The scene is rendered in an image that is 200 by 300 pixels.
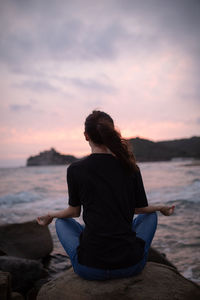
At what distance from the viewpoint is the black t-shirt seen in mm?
2326

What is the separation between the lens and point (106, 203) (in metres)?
2.36

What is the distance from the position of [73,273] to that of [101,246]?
66 centimetres

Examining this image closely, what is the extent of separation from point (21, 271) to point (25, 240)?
1438mm

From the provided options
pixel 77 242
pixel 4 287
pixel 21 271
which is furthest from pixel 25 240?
pixel 77 242

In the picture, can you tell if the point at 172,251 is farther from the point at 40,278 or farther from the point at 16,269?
the point at 16,269

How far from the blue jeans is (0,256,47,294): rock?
6.78 ft

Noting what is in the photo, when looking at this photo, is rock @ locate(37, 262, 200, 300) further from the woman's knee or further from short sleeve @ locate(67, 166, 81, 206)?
short sleeve @ locate(67, 166, 81, 206)

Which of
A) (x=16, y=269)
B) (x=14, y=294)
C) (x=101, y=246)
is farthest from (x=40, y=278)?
(x=101, y=246)

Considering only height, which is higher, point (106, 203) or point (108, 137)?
point (108, 137)

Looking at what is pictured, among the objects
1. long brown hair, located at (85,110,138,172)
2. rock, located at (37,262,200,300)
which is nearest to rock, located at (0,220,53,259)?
rock, located at (37,262,200,300)

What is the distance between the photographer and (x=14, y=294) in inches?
128

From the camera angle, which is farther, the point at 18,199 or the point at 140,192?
the point at 18,199

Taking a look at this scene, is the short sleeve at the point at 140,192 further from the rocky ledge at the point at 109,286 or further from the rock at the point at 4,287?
the rock at the point at 4,287

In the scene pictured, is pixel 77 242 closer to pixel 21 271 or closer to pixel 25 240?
pixel 21 271
